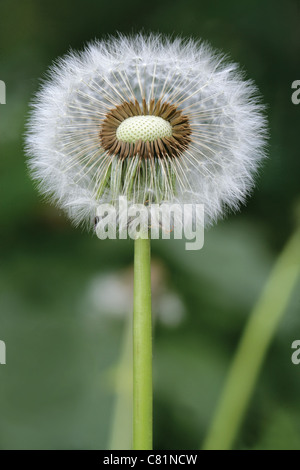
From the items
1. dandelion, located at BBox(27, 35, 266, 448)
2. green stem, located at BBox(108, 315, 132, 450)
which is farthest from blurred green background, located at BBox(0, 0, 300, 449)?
dandelion, located at BBox(27, 35, 266, 448)

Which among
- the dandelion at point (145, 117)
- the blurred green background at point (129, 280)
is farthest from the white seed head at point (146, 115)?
the blurred green background at point (129, 280)

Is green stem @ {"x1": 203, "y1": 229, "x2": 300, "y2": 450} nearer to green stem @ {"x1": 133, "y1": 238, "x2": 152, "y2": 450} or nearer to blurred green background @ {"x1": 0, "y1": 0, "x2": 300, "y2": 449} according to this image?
→ blurred green background @ {"x1": 0, "y1": 0, "x2": 300, "y2": 449}

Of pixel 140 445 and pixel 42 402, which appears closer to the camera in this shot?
pixel 140 445

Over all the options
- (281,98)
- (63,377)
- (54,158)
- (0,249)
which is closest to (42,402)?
(63,377)

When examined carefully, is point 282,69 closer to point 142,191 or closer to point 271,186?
point 271,186

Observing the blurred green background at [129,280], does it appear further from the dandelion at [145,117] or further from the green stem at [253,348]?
the dandelion at [145,117]

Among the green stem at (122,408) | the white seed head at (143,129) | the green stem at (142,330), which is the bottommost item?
the green stem at (122,408)

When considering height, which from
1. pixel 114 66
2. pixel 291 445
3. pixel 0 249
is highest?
pixel 114 66
